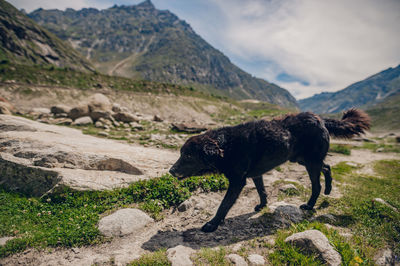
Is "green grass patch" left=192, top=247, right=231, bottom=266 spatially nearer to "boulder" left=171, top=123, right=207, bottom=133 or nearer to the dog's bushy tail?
the dog's bushy tail

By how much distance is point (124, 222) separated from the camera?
460 centimetres

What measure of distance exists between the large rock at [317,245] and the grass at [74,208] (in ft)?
11.1

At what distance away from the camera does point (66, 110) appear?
757 inches

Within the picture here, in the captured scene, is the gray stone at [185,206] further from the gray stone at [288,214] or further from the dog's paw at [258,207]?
the gray stone at [288,214]

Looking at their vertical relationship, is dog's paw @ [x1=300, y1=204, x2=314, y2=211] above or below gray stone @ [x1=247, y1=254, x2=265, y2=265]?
above

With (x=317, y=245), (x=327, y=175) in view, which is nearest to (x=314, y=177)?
(x=327, y=175)

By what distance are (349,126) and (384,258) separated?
140 inches

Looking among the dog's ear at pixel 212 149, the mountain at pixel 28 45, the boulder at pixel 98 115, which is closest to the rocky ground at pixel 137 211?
the dog's ear at pixel 212 149

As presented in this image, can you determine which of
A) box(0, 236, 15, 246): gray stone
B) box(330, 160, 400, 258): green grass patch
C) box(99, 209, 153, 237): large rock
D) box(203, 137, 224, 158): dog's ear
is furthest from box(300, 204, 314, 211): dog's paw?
box(0, 236, 15, 246): gray stone

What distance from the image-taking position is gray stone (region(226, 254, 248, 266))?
11.2 ft

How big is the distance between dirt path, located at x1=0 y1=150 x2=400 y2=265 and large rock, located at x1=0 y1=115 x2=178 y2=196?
7.11 ft

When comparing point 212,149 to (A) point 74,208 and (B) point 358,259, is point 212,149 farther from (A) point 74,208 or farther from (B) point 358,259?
(A) point 74,208

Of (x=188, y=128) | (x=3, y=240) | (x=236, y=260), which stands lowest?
(x=3, y=240)

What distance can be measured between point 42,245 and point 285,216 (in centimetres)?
574
